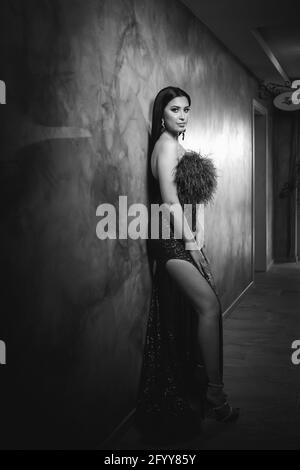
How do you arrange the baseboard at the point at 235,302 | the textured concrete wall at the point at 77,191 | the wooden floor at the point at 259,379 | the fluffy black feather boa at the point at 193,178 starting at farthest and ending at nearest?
the baseboard at the point at 235,302 < the fluffy black feather boa at the point at 193,178 < the wooden floor at the point at 259,379 < the textured concrete wall at the point at 77,191

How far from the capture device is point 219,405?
114 inches

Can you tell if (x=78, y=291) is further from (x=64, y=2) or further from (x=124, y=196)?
(x=64, y=2)

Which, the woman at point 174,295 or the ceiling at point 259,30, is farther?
the ceiling at point 259,30

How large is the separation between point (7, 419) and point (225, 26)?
3.64 metres

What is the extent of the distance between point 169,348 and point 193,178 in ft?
2.89

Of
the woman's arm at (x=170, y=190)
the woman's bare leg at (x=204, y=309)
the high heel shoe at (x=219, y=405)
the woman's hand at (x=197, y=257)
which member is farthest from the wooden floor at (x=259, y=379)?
the woman's arm at (x=170, y=190)

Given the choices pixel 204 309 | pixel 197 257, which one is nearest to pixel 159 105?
pixel 197 257

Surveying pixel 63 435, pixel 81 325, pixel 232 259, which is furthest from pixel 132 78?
pixel 232 259

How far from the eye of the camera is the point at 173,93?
293cm

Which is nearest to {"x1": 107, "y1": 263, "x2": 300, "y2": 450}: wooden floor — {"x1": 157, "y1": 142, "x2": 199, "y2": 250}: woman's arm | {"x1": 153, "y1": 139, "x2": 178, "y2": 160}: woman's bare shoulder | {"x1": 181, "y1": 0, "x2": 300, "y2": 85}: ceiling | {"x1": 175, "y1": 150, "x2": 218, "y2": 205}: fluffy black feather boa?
{"x1": 157, "y1": 142, "x2": 199, "y2": 250}: woman's arm

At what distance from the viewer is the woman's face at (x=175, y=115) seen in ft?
9.62

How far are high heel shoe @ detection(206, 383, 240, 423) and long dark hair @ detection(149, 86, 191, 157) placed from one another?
1.33m

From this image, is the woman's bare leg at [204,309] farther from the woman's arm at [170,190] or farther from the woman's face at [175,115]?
the woman's face at [175,115]

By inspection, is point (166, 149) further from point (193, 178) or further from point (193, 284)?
point (193, 284)
